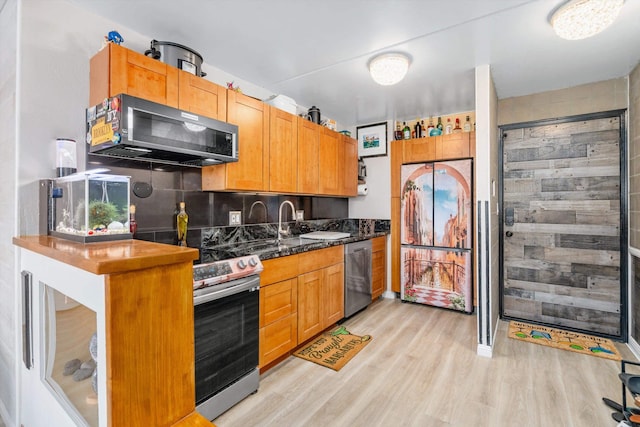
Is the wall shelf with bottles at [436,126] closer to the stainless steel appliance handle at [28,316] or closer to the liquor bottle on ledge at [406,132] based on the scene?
the liquor bottle on ledge at [406,132]

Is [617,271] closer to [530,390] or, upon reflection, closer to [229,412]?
[530,390]

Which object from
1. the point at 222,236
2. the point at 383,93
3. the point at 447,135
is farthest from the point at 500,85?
the point at 222,236

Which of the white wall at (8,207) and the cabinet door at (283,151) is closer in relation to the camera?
the white wall at (8,207)

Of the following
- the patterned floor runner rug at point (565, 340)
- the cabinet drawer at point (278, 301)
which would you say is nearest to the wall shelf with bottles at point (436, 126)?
the patterned floor runner rug at point (565, 340)

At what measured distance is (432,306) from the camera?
3.68m

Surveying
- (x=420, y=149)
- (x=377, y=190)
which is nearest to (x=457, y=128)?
(x=420, y=149)

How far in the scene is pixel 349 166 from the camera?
12.7ft

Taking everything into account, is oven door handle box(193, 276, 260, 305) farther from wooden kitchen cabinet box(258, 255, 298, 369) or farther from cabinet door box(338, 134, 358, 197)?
cabinet door box(338, 134, 358, 197)

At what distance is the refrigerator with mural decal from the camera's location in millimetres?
3447

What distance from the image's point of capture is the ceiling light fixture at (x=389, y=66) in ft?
7.72

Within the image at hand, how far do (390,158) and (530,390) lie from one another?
9.48 feet

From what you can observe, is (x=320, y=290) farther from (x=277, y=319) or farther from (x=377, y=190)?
(x=377, y=190)

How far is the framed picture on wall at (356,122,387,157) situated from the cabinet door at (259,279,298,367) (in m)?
2.50

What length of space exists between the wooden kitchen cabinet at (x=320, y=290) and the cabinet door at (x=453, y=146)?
1.77 m
